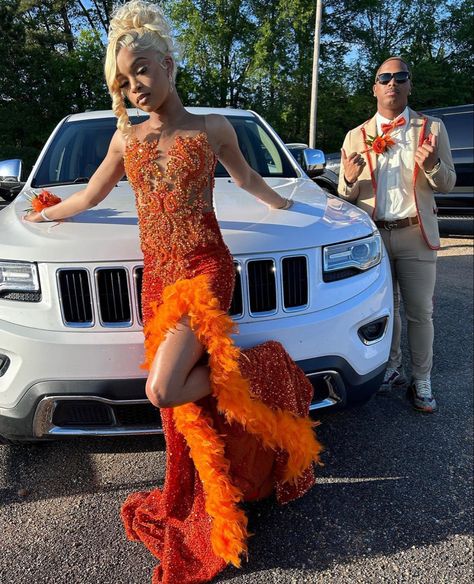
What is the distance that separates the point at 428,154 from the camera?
2.51m

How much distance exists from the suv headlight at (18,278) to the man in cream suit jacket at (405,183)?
179 cm

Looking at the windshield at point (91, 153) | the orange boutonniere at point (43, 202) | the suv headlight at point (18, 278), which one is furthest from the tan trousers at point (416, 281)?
the suv headlight at point (18, 278)

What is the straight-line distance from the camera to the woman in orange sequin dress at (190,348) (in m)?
1.70

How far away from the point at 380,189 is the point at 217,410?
1.65 metres

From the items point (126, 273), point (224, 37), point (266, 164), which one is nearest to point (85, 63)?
point (224, 37)

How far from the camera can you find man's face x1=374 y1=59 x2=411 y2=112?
261cm

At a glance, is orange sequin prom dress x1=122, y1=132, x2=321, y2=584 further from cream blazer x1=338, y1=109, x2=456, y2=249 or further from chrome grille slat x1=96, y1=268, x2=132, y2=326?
cream blazer x1=338, y1=109, x2=456, y2=249

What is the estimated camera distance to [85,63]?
818 inches

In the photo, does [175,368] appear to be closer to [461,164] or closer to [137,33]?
[137,33]

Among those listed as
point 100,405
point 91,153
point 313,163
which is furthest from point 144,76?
point 313,163

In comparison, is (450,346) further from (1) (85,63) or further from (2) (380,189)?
(1) (85,63)

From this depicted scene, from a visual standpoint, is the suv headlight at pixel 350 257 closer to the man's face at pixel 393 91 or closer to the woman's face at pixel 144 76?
the man's face at pixel 393 91

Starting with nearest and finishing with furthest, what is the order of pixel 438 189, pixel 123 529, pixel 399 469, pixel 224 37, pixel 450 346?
pixel 123 529
pixel 399 469
pixel 438 189
pixel 450 346
pixel 224 37

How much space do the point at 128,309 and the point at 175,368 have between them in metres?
0.41
